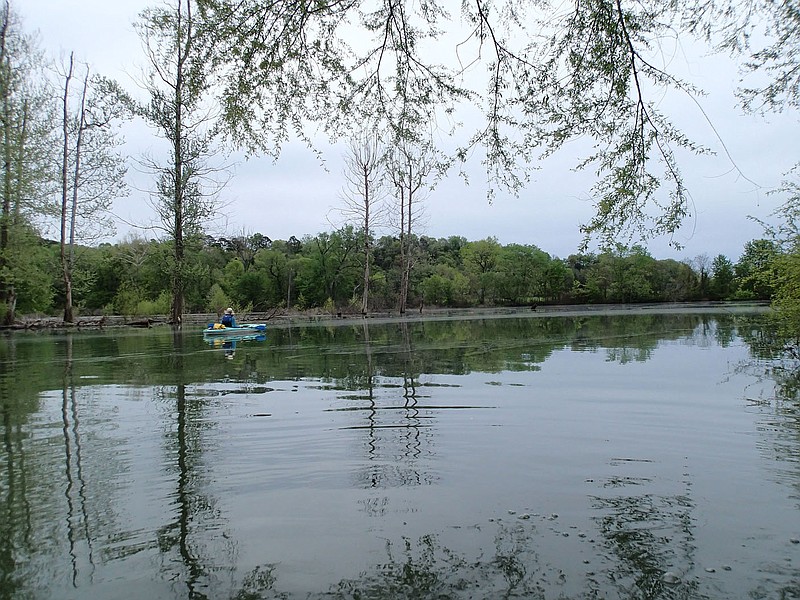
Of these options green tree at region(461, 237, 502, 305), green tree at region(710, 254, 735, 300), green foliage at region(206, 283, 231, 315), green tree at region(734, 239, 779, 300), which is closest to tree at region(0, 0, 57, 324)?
green foliage at region(206, 283, 231, 315)

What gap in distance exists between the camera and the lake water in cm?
306

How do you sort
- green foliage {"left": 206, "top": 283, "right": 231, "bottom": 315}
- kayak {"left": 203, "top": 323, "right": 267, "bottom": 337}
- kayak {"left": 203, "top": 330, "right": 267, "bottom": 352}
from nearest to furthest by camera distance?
1. kayak {"left": 203, "top": 330, "right": 267, "bottom": 352}
2. kayak {"left": 203, "top": 323, "right": 267, "bottom": 337}
3. green foliage {"left": 206, "top": 283, "right": 231, "bottom": 315}

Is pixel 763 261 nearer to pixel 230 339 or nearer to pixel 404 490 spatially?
pixel 404 490

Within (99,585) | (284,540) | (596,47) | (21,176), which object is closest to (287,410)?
(284,540)

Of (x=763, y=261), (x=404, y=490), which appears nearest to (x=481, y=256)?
(x=763, y=261)

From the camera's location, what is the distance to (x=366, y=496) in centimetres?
427

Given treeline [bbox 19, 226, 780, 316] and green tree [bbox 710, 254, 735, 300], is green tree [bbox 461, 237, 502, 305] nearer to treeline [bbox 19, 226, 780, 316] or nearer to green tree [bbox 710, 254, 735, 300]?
treeline [bbox 19, 226, 780, 316]

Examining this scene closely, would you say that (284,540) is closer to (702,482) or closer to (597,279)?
(702,482)

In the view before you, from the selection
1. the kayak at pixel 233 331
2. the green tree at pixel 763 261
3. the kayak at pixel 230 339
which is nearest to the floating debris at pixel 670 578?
the green tree at pixel 763 261

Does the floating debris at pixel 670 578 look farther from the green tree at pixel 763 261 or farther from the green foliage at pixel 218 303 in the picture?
the green foliage at pixel 218 303

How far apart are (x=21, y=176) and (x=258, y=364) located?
18654 mm

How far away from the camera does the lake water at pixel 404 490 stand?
3062mm

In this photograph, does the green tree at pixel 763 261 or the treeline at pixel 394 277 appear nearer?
the green tree at pixel 763 261

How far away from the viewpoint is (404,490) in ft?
14.4
